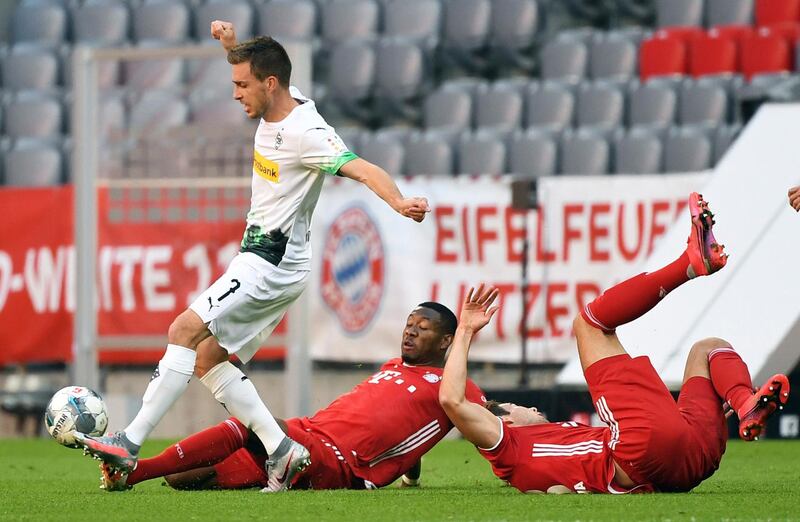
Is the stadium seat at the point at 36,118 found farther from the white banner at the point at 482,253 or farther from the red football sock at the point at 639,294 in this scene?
the red football sock at the point at 639,294

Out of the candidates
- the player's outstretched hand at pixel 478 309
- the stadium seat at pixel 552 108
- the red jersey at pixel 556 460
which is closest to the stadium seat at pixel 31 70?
the stadium seat at pixel 552 108

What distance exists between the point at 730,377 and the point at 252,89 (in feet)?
6.83

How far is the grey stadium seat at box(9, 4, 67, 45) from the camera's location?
15.4m

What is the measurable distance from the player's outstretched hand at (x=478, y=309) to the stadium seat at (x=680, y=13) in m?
8.26

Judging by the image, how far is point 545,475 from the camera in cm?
578

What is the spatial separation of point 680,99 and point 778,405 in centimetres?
750

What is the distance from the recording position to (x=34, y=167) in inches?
539

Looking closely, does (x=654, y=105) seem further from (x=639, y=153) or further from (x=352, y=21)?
(x=352, y=21)

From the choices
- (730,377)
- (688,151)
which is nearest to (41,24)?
(688,151)

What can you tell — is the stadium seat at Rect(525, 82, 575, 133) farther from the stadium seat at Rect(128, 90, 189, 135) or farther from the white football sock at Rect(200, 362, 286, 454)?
the white football sock at Rect(200, 362, 286, 454)

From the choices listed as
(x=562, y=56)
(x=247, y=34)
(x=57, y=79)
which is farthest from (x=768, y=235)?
(x=57, y=79)

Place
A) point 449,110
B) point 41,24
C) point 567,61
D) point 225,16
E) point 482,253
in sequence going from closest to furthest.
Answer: point 482,253 < point 567,61 < point 449,110 < point 225,16 < point 41,24

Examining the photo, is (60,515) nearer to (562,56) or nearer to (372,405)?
(372,405)

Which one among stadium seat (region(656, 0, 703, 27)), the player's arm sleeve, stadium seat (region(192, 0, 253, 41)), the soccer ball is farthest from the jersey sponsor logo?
stadium seat (region(192, 0, 253, 41))
